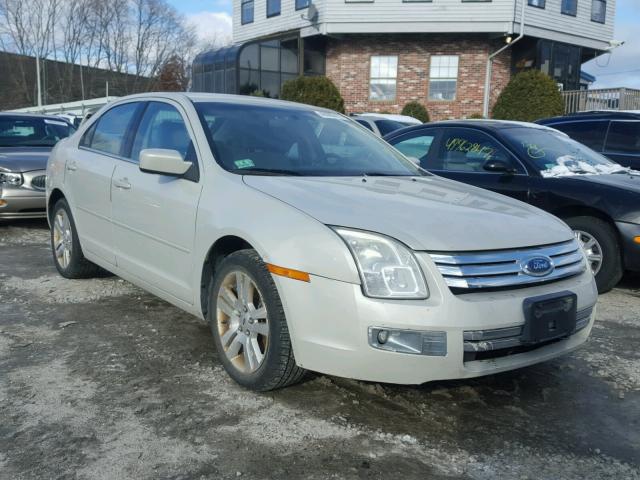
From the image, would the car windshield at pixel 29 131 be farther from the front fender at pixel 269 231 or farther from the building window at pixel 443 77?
the building window at pixel 443 77

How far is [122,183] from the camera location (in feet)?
13.8

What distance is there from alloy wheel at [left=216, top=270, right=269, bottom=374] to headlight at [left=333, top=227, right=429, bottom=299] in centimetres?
59

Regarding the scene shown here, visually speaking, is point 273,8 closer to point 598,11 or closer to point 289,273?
point 598,11

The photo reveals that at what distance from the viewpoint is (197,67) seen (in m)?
26.2

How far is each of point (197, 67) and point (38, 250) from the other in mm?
20807

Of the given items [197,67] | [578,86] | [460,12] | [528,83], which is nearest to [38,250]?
[528,83]

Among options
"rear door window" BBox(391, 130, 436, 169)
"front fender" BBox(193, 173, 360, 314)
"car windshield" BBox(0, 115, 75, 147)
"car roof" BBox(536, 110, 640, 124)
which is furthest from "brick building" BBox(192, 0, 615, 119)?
"front fender" BBox(193, 173, 360, 314)

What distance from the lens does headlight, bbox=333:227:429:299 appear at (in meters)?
2.70

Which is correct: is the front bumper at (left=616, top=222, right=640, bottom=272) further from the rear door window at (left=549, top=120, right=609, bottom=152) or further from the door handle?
the door handle

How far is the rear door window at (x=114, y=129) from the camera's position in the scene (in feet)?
15.0

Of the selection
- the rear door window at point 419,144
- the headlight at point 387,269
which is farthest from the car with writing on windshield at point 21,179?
the headlight at point 387,269

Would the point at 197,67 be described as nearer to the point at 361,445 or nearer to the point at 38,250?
the point at 38,250

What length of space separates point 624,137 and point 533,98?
12.4m

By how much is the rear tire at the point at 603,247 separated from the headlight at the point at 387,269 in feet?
10.1
